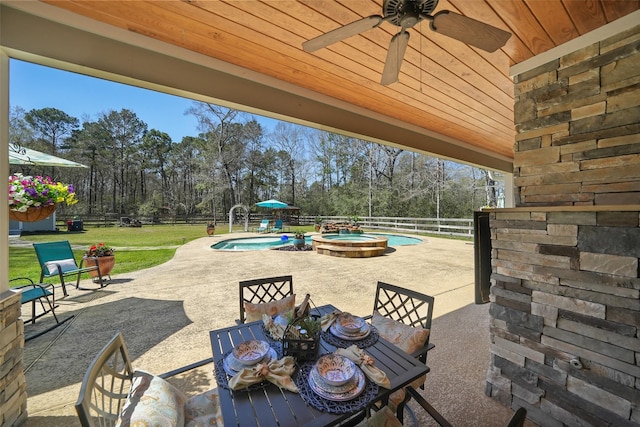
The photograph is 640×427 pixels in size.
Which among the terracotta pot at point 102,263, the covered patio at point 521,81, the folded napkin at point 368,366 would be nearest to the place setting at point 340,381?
the folded napkin at point 368,366

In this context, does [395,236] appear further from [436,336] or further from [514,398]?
[514,398]

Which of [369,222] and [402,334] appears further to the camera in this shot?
[369,222]

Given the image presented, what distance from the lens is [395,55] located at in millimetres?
1607

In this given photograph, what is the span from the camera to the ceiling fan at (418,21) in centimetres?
131

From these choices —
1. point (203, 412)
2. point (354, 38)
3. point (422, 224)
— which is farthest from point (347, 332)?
point (422, 224)

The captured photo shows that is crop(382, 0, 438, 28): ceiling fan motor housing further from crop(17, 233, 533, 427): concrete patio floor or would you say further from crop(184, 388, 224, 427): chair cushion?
crop(17, 233, 533, 427): concrete patio floor

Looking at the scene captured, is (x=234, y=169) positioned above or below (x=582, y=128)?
above

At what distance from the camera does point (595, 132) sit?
1704mm

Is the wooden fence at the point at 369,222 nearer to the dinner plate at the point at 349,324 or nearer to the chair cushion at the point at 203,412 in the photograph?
the dinner plate at the point at 349,324

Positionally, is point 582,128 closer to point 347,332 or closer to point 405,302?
point 405,302

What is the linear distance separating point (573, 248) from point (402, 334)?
49.6 inches

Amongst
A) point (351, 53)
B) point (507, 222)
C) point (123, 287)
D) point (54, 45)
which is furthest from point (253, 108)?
point (123, 287)

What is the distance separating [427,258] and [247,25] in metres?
6.84

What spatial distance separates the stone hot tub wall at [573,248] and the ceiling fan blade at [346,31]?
4.88 ft
